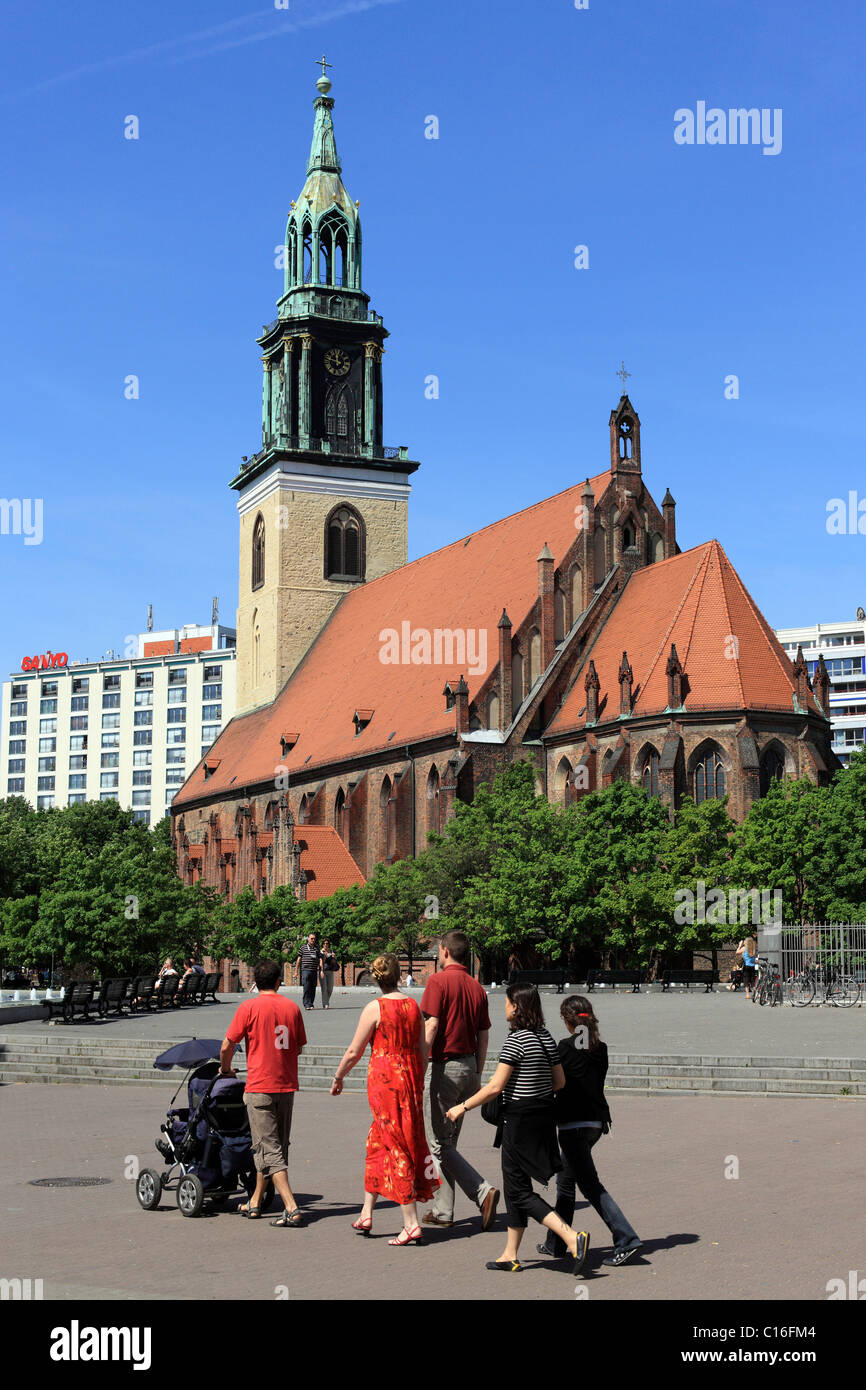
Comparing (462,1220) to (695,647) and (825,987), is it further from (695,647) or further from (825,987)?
(695,647)

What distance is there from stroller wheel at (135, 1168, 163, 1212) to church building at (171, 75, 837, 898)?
1506 inches

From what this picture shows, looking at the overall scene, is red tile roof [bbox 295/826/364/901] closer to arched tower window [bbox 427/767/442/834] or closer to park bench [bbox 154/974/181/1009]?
arched tower window [bbox 427/767/442/834]

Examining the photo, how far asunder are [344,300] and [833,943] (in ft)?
155

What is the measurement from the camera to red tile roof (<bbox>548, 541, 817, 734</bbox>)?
50031 millimetres

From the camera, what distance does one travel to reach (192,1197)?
10.9m

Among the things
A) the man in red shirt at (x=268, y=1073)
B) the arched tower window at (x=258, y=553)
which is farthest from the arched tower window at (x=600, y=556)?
the man in red shirt at (x=268, y=1073)

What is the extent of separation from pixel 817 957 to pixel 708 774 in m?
10.1

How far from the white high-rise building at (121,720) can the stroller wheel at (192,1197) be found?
135834mm

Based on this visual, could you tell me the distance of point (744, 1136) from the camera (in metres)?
14.8

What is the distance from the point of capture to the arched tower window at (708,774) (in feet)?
162

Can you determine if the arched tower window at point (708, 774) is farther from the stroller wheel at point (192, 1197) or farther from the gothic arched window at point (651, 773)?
the stroller wheel at point (192, 1197)

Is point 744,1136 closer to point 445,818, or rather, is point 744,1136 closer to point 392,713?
point 445,818

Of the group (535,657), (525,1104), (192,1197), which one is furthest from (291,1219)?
(535,657)
